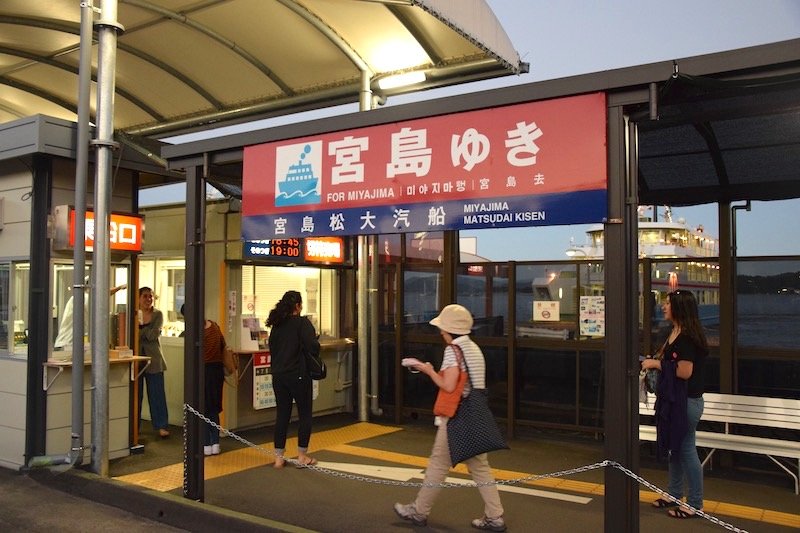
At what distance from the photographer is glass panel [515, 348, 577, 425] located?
29.3 feet

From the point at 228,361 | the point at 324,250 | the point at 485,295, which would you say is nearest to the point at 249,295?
Answer: the point at 324,250

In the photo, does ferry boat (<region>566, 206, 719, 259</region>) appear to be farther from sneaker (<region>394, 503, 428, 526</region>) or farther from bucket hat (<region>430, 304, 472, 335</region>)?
sneaker (<region>394, 503, 428, 526</region>)

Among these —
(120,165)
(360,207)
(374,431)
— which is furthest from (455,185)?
(374,431)

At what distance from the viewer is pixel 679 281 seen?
8.22 metres

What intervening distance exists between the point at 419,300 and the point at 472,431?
15.9 ft

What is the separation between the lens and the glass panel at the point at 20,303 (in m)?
7.89

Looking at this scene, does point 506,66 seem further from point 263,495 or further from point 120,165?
point 263,495

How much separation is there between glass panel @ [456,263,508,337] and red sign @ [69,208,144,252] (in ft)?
13.0

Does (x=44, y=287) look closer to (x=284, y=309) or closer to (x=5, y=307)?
(x=5, y=307)

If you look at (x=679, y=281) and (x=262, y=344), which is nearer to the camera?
(x=679, y=281)

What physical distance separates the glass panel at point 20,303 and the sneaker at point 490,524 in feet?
16.8

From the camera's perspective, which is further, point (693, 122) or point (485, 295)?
point (485, 295)

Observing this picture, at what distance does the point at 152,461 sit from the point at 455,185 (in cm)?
491

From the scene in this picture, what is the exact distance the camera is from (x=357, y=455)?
8.11 metres
